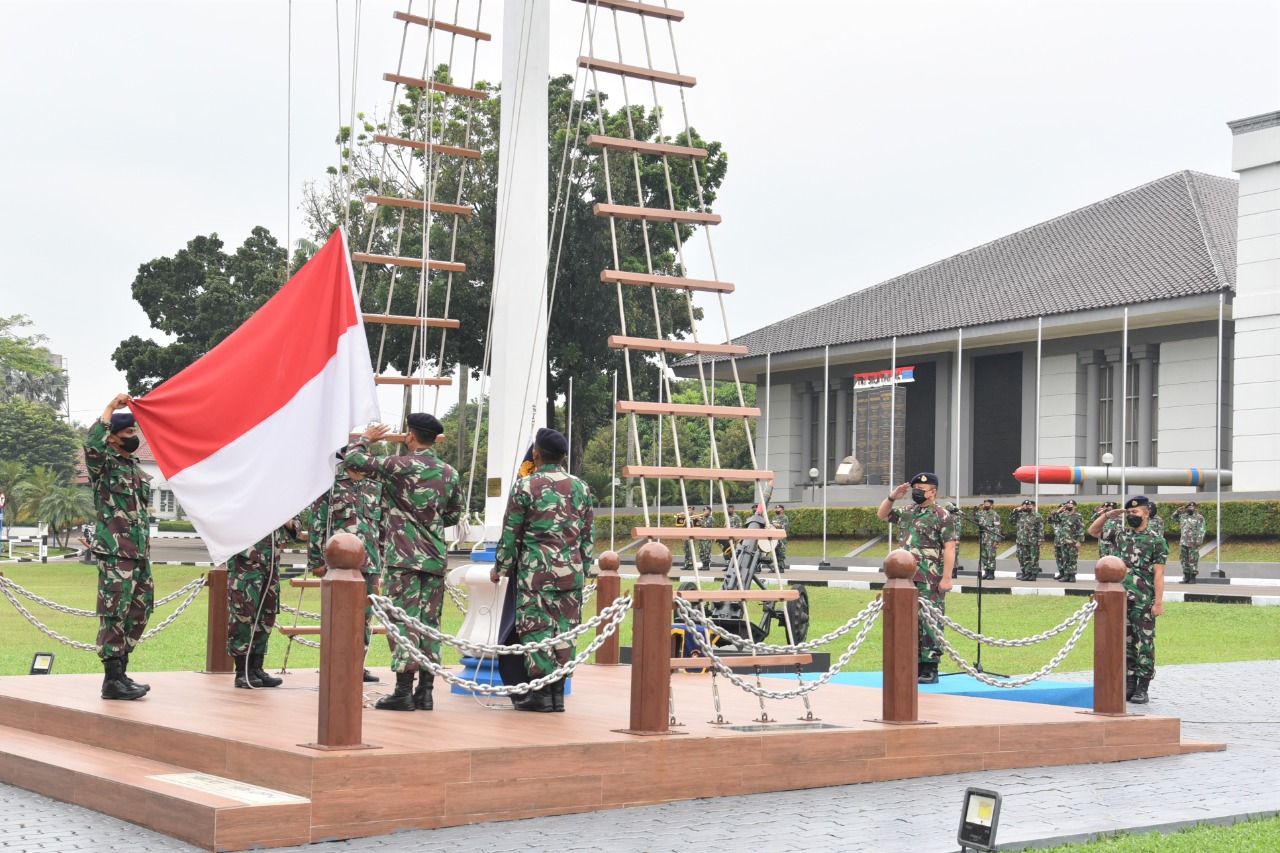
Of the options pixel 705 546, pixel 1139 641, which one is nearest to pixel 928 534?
pixel 1139 641

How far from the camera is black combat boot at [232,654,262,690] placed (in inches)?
412

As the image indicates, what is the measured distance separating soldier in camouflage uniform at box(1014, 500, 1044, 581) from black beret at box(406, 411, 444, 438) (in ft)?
81.0

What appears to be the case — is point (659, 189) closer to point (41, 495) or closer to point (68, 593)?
point (68, 593)

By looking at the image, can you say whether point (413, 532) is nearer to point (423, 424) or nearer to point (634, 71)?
point (423, 424)

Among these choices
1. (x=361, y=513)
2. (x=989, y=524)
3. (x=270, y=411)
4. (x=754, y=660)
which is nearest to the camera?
(x=270, y=411)

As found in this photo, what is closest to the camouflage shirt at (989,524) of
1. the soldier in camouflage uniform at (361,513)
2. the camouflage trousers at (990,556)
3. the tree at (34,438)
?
the camouflage trousers at (990,556)

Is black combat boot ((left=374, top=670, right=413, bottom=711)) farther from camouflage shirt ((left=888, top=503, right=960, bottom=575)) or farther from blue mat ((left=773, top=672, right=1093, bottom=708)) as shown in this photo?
camouflage shirt ((left=888, top=503, right=960, bottom=575))

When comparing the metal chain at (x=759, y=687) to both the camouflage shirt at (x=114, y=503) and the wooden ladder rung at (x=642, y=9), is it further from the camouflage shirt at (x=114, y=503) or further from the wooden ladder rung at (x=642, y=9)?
the wooden ladder rung at (x=642, y=9)

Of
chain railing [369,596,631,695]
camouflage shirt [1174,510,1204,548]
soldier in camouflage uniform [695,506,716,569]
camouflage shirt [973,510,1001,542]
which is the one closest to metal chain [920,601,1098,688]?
chain railing [369,596,631,695]

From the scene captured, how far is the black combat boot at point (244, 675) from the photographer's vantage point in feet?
34.3

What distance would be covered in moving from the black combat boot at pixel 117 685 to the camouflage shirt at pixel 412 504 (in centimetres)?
202

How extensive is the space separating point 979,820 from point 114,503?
6165 millimetres

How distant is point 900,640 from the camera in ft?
30.0

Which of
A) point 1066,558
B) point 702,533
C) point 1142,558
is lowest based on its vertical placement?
point 1066,558
